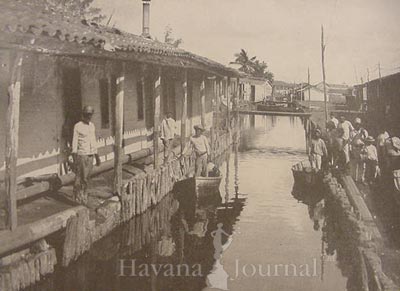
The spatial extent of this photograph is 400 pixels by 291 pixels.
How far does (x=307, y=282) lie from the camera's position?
16.3 ft

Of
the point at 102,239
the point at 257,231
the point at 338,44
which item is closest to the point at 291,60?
the point at 338,44

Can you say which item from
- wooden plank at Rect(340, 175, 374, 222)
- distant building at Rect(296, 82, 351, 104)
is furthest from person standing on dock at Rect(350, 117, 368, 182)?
distant building at Rect(296, 82, 351, 104)

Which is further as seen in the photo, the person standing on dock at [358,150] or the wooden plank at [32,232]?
the person standing on dock at [358,150]

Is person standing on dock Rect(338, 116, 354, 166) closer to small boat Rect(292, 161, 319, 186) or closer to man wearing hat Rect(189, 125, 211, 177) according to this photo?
small boat Rect(292, 161, 319, 186)

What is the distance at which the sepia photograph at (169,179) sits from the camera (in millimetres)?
4816

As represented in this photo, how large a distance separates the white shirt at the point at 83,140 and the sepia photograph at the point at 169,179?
13mm

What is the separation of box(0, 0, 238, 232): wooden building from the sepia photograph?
0.07 ft

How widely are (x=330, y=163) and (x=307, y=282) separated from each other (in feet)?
17.5

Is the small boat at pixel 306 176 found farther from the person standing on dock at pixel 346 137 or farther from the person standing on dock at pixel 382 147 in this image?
the person standing on dock at pixel 382 147

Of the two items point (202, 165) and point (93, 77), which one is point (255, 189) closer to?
point (202, 165)

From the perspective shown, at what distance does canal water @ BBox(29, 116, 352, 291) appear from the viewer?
196 inches

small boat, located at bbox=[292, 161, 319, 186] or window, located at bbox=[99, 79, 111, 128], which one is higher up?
window, located at bbox=[99, 79, 111, 128]

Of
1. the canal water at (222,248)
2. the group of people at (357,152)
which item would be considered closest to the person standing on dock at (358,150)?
the group of people at (357,152)

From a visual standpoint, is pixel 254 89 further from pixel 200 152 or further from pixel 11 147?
pixel 11 147
